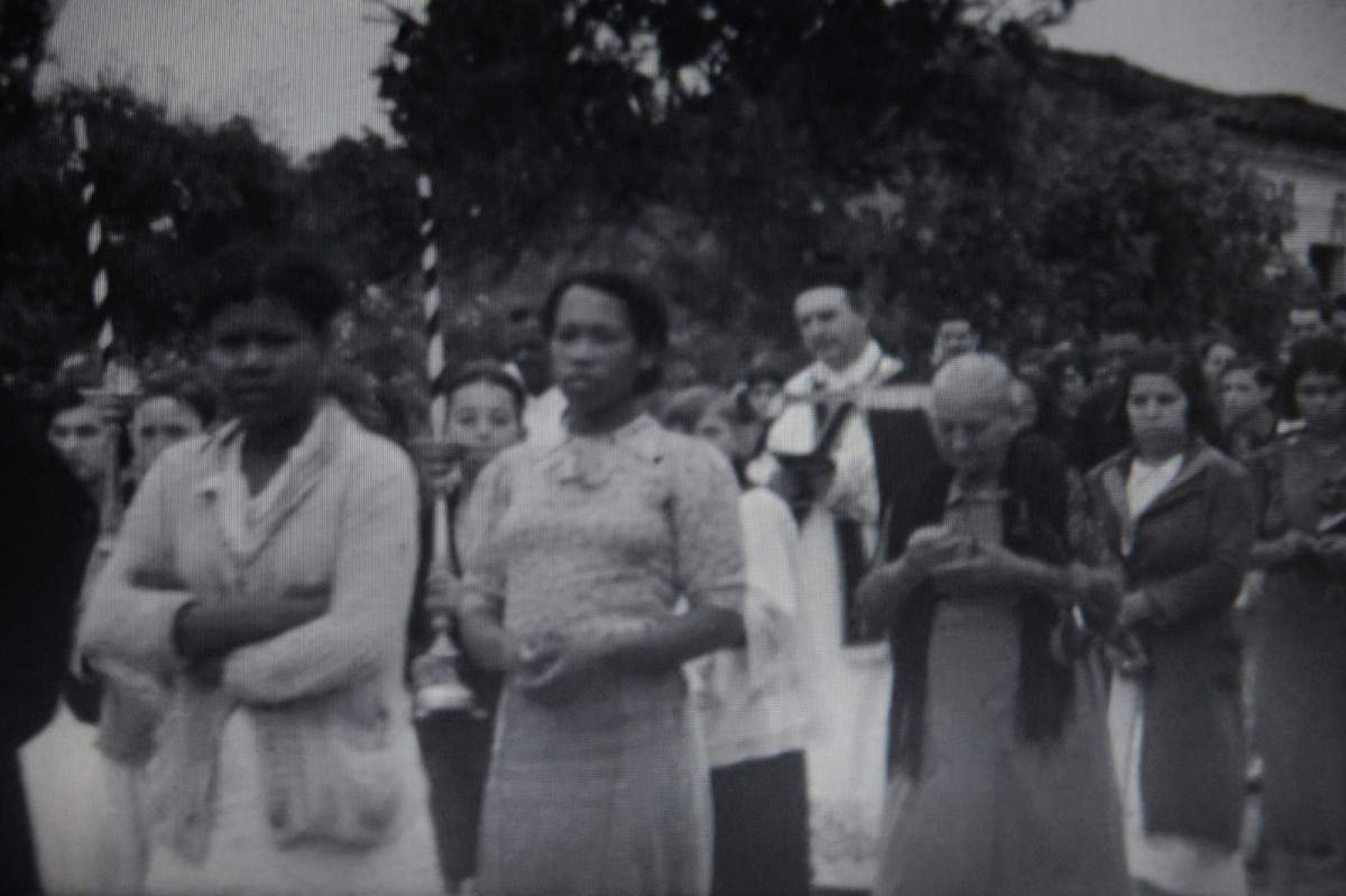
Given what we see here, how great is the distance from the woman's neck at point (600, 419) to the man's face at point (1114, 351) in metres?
2.00

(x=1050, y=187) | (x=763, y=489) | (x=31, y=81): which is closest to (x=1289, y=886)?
(x=763, y=489)

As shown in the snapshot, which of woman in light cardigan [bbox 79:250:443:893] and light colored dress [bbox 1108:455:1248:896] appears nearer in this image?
woman in light cardigan [bbox 79:250:443:893]

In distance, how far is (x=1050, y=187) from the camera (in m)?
6.60

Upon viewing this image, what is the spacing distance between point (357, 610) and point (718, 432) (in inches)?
83.4

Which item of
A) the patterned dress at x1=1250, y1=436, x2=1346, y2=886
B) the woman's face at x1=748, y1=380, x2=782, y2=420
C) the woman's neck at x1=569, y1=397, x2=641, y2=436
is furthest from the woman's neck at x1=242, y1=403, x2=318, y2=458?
the patterned dress at x1=1250, y1=436, x2=1346, y2=886

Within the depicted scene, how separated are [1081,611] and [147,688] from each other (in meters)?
1.83

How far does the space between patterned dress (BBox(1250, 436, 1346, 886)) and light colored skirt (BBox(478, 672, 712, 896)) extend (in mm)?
2411

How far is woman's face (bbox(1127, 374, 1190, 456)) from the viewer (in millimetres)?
4980

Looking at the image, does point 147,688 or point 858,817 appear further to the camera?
point 858,817

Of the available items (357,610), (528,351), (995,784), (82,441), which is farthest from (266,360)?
(528,351)

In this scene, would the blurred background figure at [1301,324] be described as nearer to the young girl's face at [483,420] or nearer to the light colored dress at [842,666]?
the light colored dress at [842,666]

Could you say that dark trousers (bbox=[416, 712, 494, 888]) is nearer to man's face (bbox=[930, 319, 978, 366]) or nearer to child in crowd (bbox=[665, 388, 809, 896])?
child in crowd (bbox=[665, 388, 809, 896])

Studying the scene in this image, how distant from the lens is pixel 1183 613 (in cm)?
491

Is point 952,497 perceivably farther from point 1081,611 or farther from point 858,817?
point 858,817
